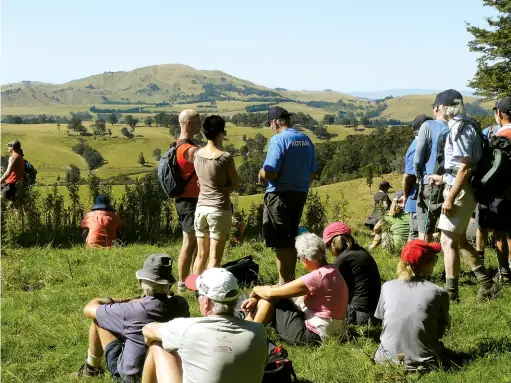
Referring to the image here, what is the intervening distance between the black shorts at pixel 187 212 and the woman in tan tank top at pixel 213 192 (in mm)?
299

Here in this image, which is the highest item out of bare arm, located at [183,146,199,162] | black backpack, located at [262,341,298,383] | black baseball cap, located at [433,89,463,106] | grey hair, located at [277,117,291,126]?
black baseball cap, located at [433,89,463,106]

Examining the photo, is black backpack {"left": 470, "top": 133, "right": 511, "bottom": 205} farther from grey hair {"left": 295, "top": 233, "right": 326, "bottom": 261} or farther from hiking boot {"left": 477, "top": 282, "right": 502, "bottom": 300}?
grey hair {"left": 295, "top": 233, "right": 326, "bottom": 261}

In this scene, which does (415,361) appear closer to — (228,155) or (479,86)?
(228,155)

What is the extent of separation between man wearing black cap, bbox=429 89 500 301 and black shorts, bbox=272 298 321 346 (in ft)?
5.85

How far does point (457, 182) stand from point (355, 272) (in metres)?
1.35

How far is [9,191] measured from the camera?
1108 centimetres

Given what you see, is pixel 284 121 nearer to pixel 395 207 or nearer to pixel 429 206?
pixel 429 206

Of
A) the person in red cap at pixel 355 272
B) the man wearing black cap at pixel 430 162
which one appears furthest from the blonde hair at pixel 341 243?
the man wearing black cap at pixel 430 162

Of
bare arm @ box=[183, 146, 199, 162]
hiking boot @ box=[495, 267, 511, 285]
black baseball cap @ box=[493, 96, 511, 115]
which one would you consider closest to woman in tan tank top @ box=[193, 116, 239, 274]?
Result: bare arm @ box=[183, 146, 199, 162]

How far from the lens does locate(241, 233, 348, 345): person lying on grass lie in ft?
17.2

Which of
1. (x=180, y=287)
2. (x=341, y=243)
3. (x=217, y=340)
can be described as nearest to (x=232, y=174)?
(x=341, y=243)

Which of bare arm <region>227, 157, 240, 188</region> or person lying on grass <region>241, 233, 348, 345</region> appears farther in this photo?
bare arm <region>227, 157, 240, 188</region>

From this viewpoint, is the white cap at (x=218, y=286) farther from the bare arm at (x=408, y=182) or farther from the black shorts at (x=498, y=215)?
the bare arm at (x=408, y=182)

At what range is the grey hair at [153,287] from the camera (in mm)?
4457
